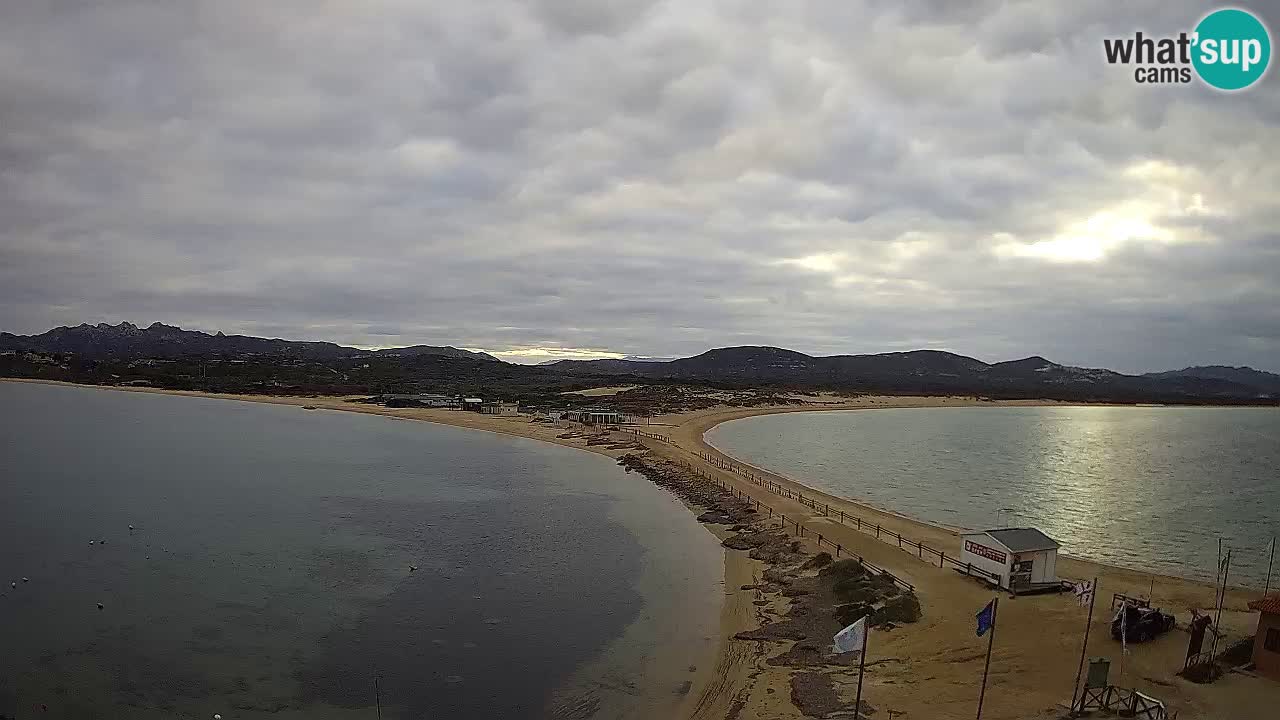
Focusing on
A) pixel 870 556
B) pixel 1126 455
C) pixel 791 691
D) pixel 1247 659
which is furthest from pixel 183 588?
pixel 1126 455

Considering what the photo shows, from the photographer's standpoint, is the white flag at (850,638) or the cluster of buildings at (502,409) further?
the cluster of buildings at (502,409)

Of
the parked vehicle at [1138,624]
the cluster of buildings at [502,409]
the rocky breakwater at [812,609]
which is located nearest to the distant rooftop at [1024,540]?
the rocky breakwater at [812,609]

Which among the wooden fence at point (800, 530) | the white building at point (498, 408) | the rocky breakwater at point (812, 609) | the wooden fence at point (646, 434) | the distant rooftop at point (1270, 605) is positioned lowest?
the rocky breakwater at point (812, 609)

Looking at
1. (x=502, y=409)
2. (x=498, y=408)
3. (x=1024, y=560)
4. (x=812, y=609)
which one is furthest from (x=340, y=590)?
(x=502, y=409)

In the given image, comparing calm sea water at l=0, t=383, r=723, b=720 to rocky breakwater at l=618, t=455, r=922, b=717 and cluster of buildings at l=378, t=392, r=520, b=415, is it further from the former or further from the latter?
cluster of buildings at l=378, t=392, r=520, b=415

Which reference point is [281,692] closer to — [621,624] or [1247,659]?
[621,624]

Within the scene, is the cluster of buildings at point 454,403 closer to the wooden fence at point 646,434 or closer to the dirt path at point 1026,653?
the wooden fence at point 646,434

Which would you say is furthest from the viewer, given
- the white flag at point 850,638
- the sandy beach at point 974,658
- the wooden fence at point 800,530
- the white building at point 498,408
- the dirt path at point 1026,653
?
the white building at point 498,408
